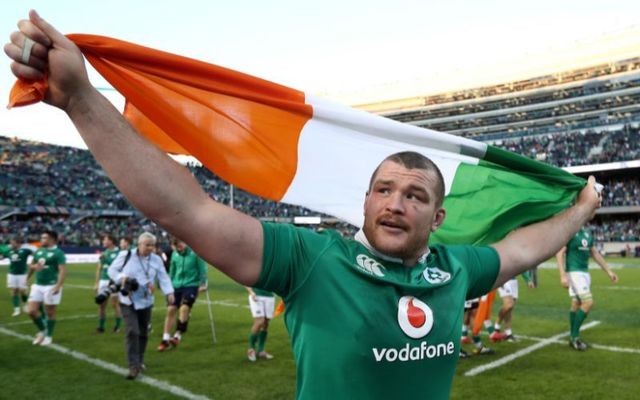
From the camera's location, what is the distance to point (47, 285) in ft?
36.0

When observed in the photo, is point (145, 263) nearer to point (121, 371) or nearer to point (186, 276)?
point (121, 371)

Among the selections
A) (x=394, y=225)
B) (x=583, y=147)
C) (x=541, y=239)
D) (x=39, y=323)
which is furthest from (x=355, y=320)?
(x=583, y=147)

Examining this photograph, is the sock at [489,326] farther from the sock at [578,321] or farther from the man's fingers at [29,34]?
the man's fingers at [29,34]

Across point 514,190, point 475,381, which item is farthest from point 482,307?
point 514,190

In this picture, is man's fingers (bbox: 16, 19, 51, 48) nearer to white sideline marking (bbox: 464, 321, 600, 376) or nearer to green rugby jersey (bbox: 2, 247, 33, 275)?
white sideline marking (bbox: 464, 321, 600, 376)

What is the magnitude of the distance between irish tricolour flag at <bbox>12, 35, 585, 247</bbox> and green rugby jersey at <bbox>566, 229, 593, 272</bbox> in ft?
23.1

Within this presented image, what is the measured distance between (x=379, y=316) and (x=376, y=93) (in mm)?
90379

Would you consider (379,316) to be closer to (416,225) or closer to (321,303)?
(321,303)

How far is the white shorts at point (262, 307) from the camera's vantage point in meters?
8.90

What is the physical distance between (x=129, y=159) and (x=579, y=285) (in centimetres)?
975

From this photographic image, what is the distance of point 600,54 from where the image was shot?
2689 inches

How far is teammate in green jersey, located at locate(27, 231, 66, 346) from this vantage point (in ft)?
34.6

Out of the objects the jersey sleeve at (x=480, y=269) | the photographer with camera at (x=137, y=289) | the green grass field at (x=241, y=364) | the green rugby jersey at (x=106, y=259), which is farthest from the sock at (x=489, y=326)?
the jersey sleeve at (x=480, y=269)

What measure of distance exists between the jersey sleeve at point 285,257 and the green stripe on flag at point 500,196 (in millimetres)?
1623
